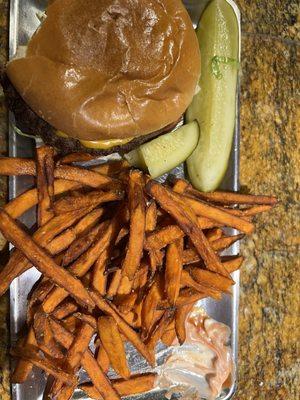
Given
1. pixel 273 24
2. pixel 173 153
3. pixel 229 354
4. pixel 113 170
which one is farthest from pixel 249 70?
pixel 229 354

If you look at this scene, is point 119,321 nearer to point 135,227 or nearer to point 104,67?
point 135,227

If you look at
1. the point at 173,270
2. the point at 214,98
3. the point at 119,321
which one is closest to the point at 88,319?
the point at 119,321

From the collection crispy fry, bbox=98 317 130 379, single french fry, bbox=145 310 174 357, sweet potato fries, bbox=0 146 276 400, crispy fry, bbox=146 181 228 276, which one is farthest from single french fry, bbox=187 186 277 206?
crispy fry, bbox=98 317 130 379

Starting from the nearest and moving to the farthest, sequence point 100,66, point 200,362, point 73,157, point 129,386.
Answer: point 100,66, point 73,157, point 129,386, point 200,362

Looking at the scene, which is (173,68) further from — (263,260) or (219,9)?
(263,260)

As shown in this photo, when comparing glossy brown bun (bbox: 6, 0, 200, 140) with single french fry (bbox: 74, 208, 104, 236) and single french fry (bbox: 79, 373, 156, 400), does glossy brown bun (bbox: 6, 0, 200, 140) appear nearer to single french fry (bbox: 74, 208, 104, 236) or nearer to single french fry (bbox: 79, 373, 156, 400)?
single french fry (bbox: 74, 208, 104, 236)

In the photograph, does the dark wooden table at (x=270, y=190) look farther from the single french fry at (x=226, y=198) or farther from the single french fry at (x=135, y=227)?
the single french fry at (x=135, y=227)
